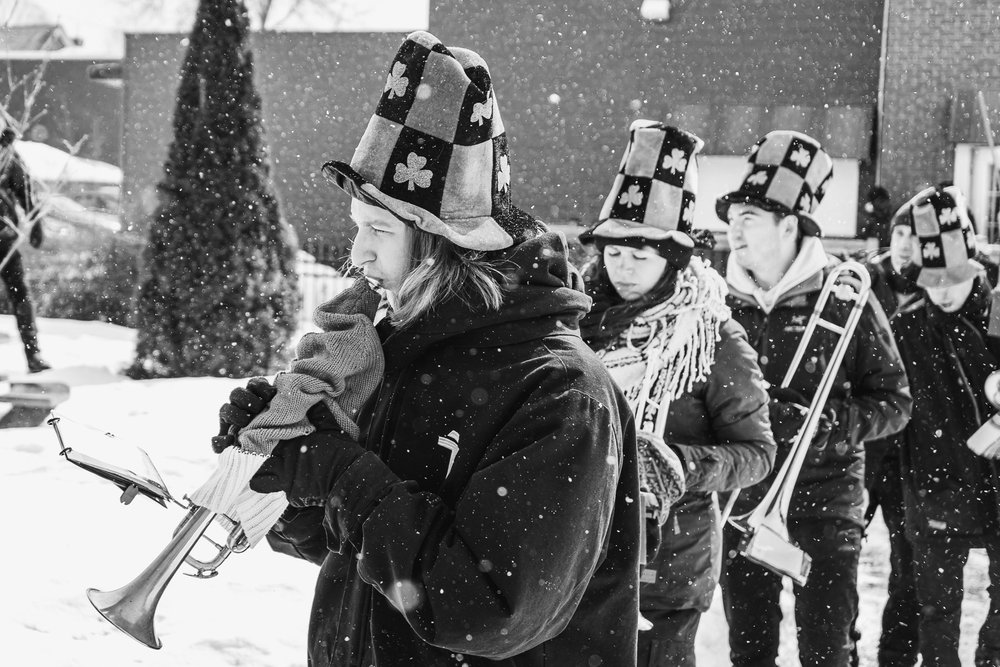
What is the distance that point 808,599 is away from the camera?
12.9 feet

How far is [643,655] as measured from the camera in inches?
120

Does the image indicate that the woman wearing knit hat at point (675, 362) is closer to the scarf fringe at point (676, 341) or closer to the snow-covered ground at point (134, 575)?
the scarf fringe at point (676, 341)

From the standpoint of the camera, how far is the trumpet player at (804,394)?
12.9 feet

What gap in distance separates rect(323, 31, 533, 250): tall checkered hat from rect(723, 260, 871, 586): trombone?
2.29 metres

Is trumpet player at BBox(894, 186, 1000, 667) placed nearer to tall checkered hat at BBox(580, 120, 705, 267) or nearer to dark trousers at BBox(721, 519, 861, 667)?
dark trousers at BBox(721, 519, 861, 667)

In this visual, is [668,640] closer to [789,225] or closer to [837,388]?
[837,388]

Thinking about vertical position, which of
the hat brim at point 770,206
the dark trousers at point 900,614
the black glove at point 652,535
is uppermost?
the hat brim at point 770,206

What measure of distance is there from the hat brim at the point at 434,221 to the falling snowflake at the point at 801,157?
2667 millimetres

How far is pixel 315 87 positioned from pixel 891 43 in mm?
10476

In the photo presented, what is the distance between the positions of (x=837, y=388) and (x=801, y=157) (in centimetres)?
92

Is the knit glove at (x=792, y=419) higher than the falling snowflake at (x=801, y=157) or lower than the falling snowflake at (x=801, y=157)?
lower

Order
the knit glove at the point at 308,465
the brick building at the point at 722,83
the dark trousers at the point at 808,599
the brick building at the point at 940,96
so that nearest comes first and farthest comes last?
1. the knit glove at the point at 308,465
2. the dark trousers at the point at 808,599
3. the brick building at the point at 940,96
4. the brick building at the point at 722,83

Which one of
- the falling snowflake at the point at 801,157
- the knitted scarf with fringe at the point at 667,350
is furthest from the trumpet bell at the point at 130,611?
the falling snowflake at the point at 801,157

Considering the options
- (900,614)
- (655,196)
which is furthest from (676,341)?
(900,614)
